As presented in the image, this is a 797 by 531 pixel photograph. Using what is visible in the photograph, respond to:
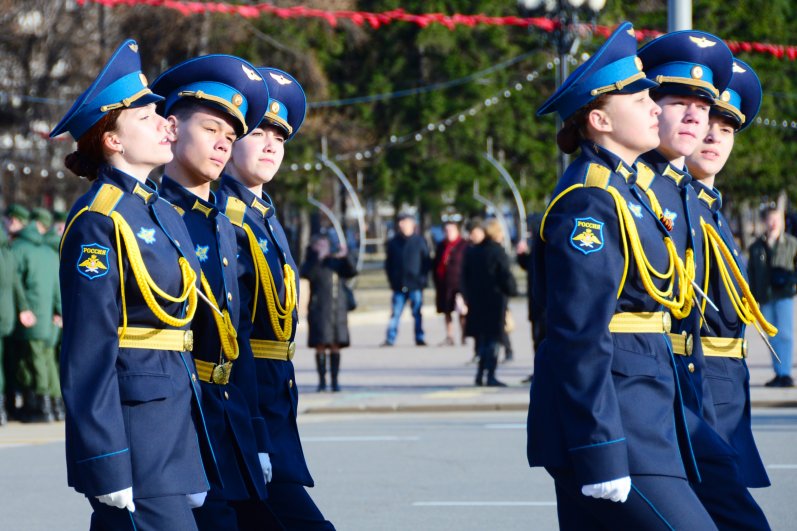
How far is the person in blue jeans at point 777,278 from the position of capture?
52.6ft

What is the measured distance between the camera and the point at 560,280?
15.3ft

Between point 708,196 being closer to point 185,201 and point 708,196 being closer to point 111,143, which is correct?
point 185,201

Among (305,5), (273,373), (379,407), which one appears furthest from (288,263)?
(305,5)

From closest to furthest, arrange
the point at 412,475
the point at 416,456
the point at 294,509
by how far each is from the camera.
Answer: the point at 294,509 → the point at 412,475 → the point at 416,456

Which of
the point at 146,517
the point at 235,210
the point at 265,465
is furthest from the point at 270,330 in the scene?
the point at 146,517

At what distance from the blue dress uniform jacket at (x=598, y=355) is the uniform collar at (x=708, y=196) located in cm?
118

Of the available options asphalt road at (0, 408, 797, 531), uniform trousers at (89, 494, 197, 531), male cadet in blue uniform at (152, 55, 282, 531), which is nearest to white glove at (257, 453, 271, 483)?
male cadet in blue uniform at (152, 55, 282, 531)

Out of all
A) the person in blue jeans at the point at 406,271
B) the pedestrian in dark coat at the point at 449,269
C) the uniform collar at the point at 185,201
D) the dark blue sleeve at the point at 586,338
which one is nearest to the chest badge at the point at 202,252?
the uniform collar at the point at 185,201

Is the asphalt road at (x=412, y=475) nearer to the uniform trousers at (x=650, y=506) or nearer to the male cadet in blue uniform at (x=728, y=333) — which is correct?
the male cadet in blue uniform at (x=728, y=333)

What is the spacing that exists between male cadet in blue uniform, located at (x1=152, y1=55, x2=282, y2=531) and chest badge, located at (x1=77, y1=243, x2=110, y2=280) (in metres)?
0.60

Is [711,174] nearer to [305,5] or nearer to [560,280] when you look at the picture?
[560,280]

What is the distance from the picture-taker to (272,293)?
6074 mm

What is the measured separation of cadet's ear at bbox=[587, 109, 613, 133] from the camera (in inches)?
198

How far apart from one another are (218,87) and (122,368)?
4.28 ft
